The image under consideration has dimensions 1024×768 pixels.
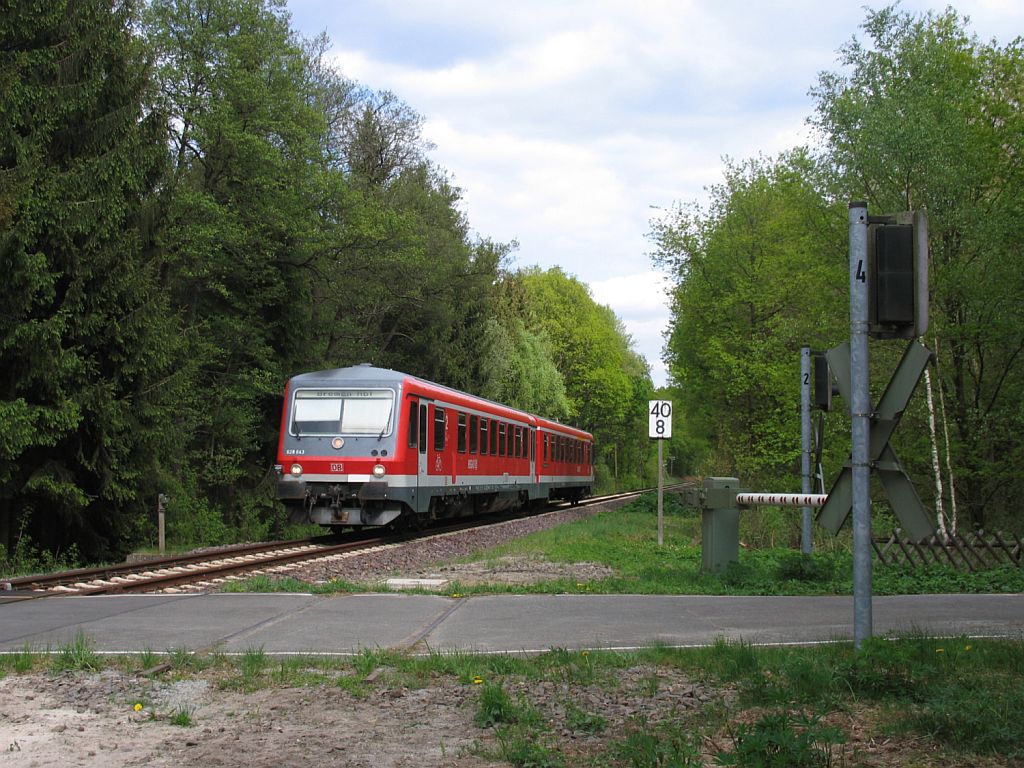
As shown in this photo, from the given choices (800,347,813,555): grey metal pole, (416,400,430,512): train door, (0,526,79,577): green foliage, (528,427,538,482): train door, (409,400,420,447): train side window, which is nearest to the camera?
(800,347,813,555): grey metal pole

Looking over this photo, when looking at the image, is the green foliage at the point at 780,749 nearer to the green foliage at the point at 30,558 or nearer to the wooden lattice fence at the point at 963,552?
the wooden lattice fence at the point at 963,552

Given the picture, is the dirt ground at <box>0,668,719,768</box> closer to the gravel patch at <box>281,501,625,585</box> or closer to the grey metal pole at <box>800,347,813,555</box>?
the gravel patch at <box>281,501,625,585</box>

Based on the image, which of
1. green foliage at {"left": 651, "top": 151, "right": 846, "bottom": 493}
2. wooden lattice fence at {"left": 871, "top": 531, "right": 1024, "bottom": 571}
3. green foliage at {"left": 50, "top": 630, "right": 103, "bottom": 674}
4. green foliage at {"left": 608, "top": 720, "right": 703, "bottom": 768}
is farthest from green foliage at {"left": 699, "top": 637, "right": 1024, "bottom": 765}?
green foliage at {"left": 651, "top": 151, "right": 846, "bottom": 493}

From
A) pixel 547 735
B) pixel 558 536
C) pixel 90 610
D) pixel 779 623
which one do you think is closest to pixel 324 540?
pixel 558 536

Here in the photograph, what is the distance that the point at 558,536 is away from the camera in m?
20.1

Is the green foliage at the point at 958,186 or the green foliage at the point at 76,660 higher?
the green foliage at the point at 958,186

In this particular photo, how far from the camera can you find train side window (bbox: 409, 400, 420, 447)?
1980 centimetres

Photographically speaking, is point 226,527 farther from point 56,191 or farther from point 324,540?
point 56,191

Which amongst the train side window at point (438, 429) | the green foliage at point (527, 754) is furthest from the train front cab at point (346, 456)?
the green foliage at point (527, 754)

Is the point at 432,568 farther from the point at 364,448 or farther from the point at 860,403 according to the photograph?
the point at 860,403

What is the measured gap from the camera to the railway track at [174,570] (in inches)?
455

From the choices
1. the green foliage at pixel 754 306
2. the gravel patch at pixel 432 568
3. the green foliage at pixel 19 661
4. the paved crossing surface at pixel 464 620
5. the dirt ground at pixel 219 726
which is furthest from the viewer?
the green foliage at pixel 754 306

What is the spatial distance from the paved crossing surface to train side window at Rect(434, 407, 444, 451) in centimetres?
1068

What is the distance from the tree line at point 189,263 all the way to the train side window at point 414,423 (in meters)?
4.69
